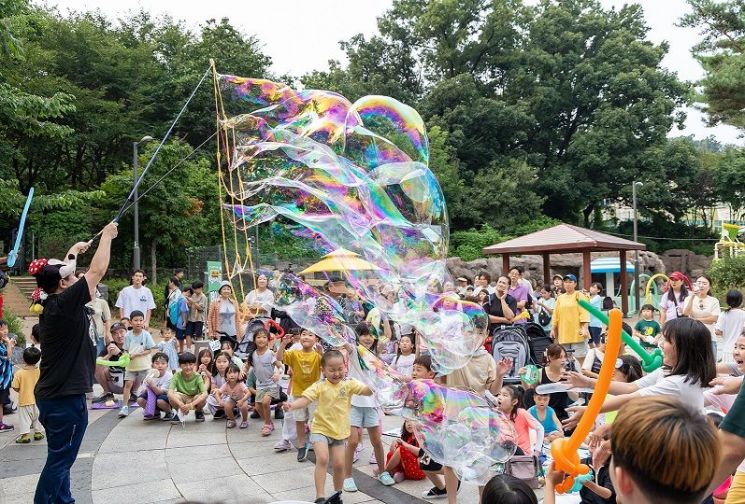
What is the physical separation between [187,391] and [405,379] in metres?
3.83

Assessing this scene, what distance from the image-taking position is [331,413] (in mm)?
5488

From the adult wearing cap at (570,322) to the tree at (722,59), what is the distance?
56.0 feet

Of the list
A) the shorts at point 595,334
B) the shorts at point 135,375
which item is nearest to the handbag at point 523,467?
the shorts at point 135,375

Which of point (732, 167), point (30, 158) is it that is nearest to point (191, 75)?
point (30, 158)

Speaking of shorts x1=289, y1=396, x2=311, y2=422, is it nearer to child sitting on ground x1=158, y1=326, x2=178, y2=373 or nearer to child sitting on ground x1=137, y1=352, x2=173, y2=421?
child sitting on ground x1=137, y1=352, x2=173, y2=421

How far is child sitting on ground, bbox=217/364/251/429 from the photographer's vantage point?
27.0ft

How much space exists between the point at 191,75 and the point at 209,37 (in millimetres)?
4926

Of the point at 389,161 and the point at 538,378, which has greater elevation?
the point at 389,161

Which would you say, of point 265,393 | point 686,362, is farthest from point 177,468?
point 686,362

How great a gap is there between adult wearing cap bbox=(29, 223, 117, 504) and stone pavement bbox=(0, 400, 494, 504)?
1.13 m

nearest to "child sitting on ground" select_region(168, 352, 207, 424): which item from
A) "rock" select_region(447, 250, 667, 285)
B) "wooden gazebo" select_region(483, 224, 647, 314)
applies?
"wooden gazebo" select_region(483, 224, 647, 314)

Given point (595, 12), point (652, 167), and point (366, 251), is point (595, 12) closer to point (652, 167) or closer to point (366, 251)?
point (652, 167)

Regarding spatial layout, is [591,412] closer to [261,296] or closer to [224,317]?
[261,296]

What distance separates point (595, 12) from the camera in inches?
1650
